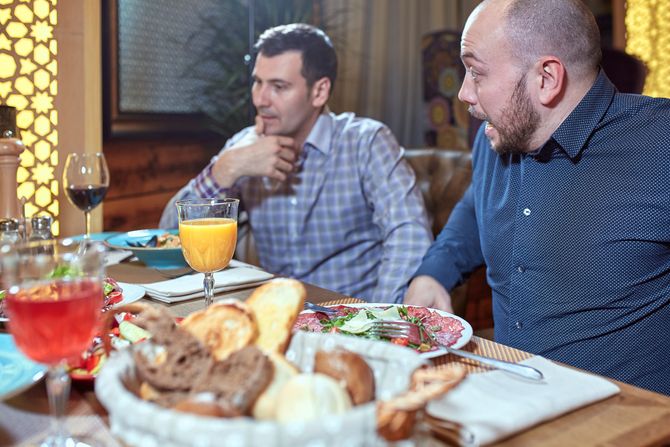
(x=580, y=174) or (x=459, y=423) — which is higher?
(x=580, y=174)

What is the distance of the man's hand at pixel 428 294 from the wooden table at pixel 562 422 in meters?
0.75

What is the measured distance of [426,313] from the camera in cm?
118

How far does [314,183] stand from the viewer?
7.72 ft

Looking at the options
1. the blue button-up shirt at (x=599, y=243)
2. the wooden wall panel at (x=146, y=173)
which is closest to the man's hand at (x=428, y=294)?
the blue button-up shirt at (x=599, y=243)

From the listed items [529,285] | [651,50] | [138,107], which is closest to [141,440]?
[529,285]

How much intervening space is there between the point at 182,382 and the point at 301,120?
1.83m

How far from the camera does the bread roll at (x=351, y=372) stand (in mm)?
642

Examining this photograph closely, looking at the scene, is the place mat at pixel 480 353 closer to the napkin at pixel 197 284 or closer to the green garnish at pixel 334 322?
the green garnish at pixel 334 322

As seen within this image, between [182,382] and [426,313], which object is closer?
[182,382]

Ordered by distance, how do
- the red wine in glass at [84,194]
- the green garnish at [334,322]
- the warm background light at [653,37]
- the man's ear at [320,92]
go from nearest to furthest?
1. the green garnish at [334,322]
2. the red wine in glass at [84,194]
3. the man's ear at [320,92]
4. the warm background light at [653,37]

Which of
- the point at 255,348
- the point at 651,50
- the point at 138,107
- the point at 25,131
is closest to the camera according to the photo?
the point at 255,348

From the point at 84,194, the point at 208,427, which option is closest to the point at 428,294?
the point at 84,194

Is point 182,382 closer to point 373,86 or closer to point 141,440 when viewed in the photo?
point 141,440

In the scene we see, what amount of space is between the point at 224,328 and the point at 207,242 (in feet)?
1.87
